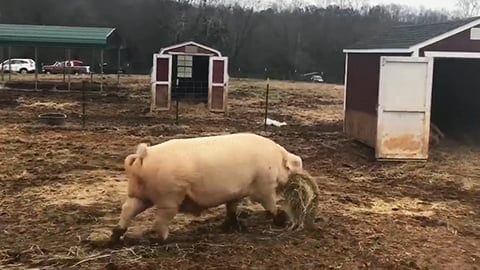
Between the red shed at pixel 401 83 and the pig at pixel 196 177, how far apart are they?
5.91 m

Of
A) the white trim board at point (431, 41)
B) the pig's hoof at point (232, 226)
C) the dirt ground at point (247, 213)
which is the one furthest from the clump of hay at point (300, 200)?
the white trim board at point (431, 41)

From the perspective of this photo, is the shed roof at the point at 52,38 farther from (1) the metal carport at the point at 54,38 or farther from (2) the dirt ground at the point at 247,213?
(2) the dirt ground at the point at 247,213

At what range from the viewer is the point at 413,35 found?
47.1 ft

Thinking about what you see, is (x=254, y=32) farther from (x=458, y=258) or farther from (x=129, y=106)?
(x=458, y=258)

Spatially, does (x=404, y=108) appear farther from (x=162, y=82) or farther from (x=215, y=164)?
(x=162, y=82)

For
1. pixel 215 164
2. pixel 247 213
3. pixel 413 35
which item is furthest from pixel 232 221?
pixel 413 35

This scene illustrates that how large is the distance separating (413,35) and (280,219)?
8207mm

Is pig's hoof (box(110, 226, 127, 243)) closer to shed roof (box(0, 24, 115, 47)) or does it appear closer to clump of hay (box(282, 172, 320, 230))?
clump of hay (box(282, 172, 320, 230))

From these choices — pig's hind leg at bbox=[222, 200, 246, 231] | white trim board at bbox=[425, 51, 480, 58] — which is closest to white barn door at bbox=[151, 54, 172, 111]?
white trim board at bbox=[425, 51, 480, 58]

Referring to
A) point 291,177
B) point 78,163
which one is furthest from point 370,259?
point 78,163

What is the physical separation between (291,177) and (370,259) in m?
1.53

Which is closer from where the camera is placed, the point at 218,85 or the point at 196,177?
the point at 196,177

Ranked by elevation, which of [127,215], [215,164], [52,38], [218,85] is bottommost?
[127,215]

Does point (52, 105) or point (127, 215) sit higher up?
point (52, 105)
